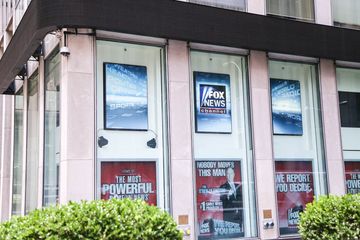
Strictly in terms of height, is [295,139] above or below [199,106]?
below

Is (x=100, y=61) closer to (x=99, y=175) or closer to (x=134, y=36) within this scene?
(x=134, y=36)

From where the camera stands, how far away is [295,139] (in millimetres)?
13258

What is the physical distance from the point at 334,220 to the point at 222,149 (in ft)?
11.8

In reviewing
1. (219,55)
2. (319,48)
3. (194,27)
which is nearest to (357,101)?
(319,48)

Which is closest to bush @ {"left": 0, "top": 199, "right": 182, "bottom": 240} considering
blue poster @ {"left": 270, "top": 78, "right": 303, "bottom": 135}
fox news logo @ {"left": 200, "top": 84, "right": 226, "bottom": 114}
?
fox news logo @ {"left": 200, "top": 84, "right": 226, "bottom": 114}

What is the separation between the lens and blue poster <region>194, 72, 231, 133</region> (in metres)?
12.1

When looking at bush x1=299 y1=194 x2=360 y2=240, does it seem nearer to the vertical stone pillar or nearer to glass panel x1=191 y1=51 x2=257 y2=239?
glass panel x1=191 y1=51 x2=257 y2=239

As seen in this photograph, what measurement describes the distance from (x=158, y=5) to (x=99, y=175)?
4135mm

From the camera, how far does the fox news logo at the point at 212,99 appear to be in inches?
482

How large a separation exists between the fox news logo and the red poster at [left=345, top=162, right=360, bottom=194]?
4237 mm

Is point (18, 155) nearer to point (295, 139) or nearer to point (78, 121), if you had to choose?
point (78, 121)

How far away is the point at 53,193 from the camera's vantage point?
1159 cm

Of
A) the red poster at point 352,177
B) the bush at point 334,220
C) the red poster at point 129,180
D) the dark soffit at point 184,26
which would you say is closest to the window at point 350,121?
the red poster at point 352,177

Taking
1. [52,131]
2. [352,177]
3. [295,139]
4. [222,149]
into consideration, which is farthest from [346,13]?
[52,131]
